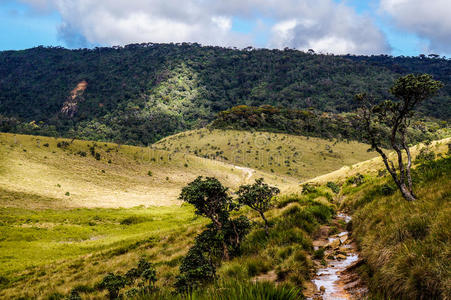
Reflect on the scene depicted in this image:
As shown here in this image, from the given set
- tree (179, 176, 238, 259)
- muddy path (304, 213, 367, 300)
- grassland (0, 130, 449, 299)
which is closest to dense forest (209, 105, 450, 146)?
grassland (0, 130, 449, 299)

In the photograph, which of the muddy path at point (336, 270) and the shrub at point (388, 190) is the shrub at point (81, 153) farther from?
the shrub at point (388, 190)

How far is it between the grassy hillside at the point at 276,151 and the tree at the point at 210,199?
80.0 metres

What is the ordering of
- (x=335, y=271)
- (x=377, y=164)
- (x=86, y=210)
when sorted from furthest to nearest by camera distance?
(x=86, y=210) < (x=377, y=164) < (x=335, y=271)

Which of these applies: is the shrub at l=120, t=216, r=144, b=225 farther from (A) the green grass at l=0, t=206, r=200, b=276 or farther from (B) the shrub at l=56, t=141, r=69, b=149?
(B) the shrub at l=56, t=141, r=69, b=149

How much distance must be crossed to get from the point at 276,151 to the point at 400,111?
96.9m

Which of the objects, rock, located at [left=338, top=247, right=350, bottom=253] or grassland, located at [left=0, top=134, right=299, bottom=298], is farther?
grassland, located at [left=0, top=134, right=299, bottom=298]

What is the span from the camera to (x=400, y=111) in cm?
902

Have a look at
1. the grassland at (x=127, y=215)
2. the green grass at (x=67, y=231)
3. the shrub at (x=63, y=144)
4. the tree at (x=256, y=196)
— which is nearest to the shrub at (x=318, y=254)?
the grassland at (x=127, y=215)

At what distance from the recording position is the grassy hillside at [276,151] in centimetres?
9369

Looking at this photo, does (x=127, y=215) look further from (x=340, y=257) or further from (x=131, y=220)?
(x=340, y=257)

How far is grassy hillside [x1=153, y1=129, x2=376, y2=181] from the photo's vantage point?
307 feet

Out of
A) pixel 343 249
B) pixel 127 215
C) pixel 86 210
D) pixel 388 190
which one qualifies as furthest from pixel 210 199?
pixel 86 210

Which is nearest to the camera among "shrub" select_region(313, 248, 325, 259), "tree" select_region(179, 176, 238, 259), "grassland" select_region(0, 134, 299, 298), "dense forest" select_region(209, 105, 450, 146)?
"shrub" select_region(313, 248, 325, 259)

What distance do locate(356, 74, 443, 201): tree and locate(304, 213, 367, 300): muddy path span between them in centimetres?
283
